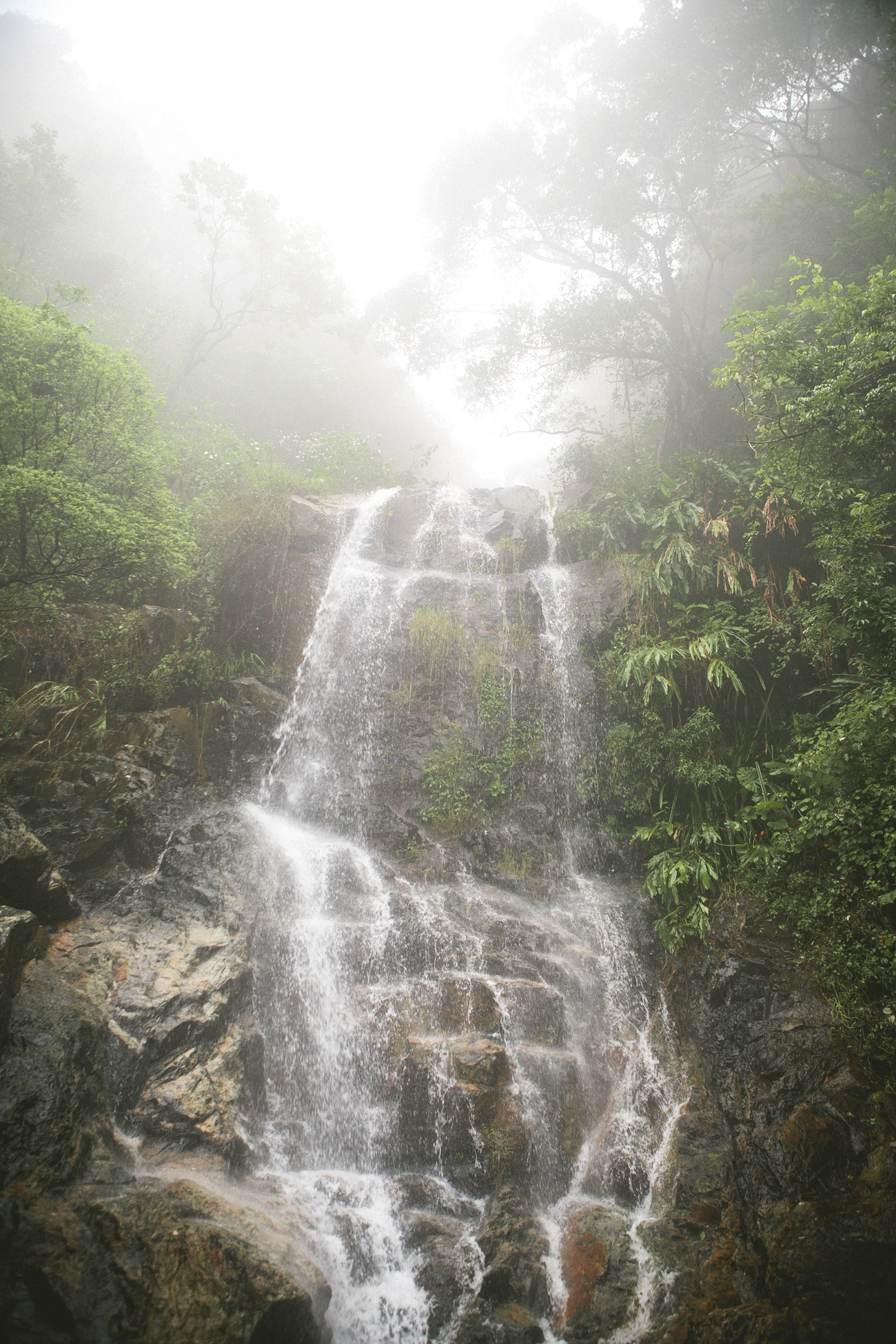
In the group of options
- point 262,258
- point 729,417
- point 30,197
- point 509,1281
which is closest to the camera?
point 509,1281

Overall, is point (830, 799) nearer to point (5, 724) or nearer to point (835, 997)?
point (835, 997)

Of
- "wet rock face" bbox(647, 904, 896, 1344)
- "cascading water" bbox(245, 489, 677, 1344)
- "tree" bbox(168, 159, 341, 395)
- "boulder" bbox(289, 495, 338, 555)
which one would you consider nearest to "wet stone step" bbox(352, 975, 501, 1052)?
"cascading water" bbox(245, 489, 677, 1344)

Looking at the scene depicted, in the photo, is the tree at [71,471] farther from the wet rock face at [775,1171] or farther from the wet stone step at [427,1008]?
the wet rock face at [775,1171]

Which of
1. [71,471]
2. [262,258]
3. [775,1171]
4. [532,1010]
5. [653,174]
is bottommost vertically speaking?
[775,1171]

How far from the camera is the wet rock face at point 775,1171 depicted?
3.45 m

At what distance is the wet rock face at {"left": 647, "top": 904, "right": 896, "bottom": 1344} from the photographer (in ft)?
11.3

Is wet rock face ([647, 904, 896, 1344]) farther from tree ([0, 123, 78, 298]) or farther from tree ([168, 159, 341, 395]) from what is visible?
tree ([0, 123, 78, 298])

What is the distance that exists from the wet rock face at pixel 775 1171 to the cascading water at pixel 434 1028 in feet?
1.24

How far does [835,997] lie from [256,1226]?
4724mm

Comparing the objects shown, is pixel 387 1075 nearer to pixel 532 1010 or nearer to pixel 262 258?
pixel 532 1010

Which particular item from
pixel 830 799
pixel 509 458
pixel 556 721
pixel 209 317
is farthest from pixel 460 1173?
pixel 509 458

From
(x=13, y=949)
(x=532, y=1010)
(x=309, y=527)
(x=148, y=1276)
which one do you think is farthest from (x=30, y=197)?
(x=532, y=1010)

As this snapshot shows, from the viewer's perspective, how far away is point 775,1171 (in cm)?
409

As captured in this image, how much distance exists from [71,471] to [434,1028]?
789 cm
